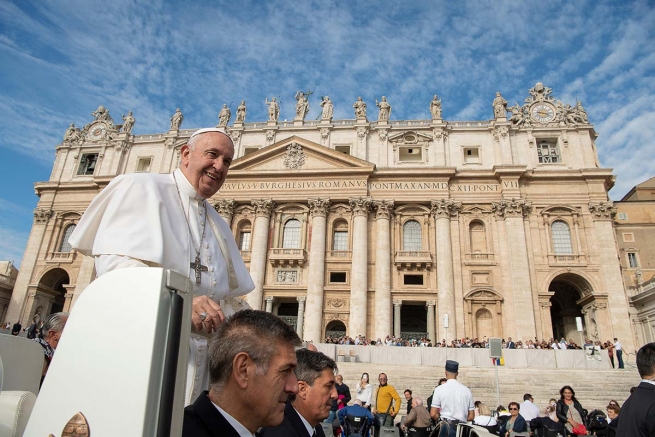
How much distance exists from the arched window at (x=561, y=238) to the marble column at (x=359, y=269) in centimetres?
1227

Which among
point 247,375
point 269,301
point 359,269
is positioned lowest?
point 247,375

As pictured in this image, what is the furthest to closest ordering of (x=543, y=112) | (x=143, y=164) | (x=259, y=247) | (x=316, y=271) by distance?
(x=143, y=164), (x=543, y=112), (x=259, y=247), (x=316, y=271)

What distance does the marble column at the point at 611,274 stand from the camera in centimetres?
2623

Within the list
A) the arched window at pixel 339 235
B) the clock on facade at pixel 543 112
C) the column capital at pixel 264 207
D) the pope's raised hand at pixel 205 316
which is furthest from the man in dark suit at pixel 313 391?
the clock on facade at pixel 543 112

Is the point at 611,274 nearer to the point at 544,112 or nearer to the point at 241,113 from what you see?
the point at 544,112

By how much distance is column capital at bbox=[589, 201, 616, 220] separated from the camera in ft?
95.6

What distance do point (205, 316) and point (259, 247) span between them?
29.4 meters

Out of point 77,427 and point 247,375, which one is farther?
point 247,375

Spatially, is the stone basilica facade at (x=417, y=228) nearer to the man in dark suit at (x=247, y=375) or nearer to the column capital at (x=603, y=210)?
the column capital at (x=603, y=210)

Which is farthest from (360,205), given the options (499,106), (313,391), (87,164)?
(313,391)

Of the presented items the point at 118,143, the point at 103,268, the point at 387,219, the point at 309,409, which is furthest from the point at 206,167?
the point at 118,143

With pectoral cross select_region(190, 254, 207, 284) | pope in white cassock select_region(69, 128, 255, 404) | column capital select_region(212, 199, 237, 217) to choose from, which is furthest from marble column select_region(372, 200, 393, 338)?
pectoral cross select_region(190, 254, 207, 284)

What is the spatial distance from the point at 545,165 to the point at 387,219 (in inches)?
462

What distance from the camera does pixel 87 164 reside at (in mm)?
38281
